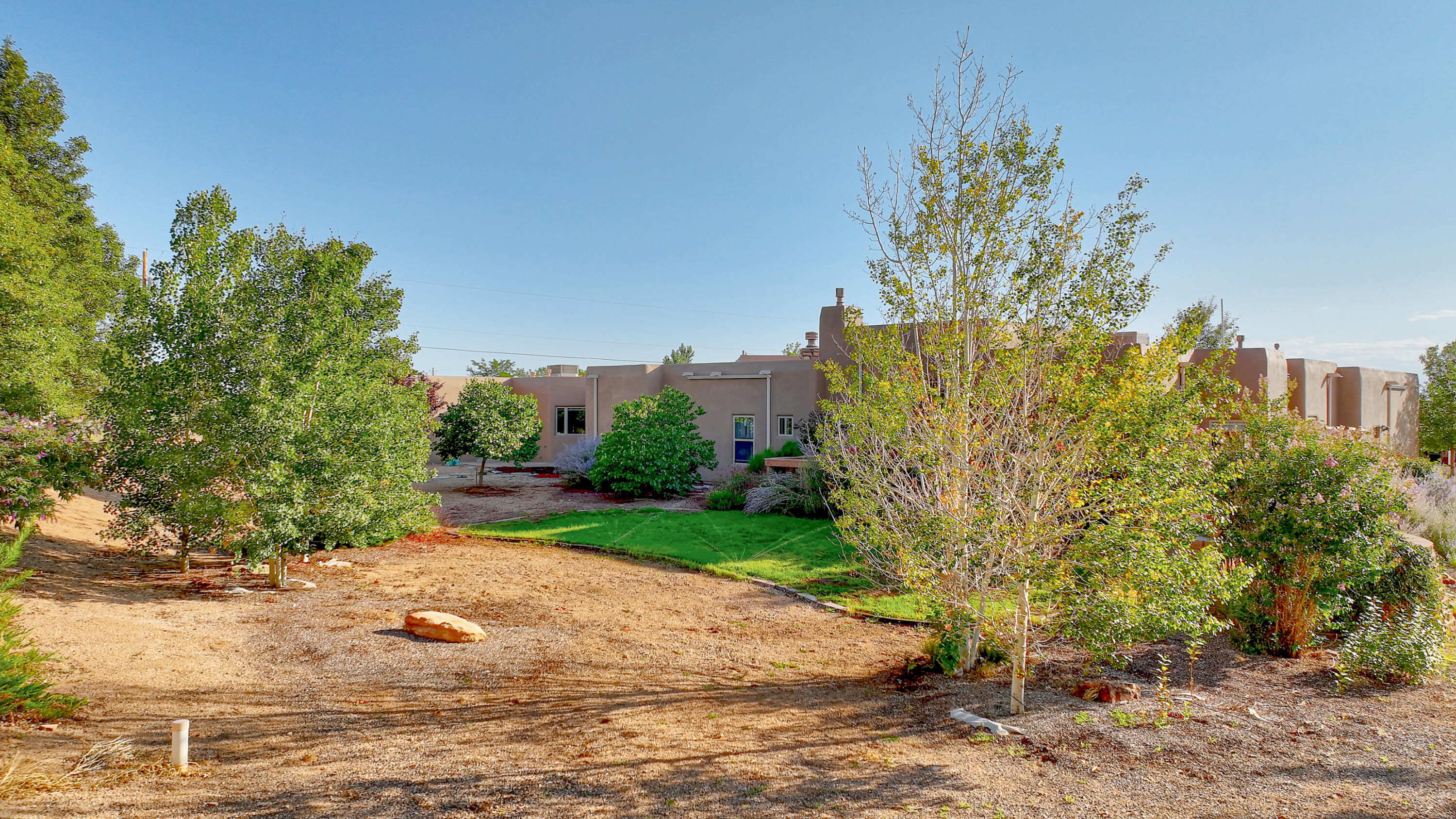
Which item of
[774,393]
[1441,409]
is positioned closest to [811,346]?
[774,393]

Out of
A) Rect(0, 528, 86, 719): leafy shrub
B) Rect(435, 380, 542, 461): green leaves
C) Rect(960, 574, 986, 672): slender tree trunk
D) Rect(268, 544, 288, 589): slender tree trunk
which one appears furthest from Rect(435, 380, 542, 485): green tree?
Rect(960, 574, 986, 672): slender tree trunk

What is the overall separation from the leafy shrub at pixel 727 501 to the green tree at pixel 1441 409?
2715 cm

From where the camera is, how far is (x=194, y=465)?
769 centimetres

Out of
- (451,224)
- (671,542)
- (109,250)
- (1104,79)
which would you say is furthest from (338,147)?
(1104,79)

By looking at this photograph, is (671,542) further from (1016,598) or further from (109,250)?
(109,250)

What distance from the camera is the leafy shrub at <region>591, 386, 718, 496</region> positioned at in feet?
53.8

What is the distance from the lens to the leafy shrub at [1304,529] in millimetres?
5609

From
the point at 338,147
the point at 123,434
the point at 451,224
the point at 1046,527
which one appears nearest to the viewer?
the point at 1046,527

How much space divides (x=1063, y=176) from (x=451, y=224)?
2214 cm

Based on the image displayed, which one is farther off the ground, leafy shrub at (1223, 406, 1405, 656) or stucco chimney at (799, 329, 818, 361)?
stucco chimney at (799, 329, 818, 361)

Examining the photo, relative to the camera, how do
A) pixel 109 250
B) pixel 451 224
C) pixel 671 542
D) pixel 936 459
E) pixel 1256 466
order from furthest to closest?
pixel 451 224, pixel 109 250, pixel 671 542, pixel 1256 466, pixel 936 459

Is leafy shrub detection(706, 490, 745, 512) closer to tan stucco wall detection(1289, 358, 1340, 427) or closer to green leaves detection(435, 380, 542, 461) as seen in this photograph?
green leaves detection(435, 380, 542, 461)

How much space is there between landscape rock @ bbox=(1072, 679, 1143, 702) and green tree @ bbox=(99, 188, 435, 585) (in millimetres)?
7909

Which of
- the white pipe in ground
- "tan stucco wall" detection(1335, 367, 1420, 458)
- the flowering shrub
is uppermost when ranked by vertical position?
"tan stucco wall" detection(1335, 367, 1420, 458)
